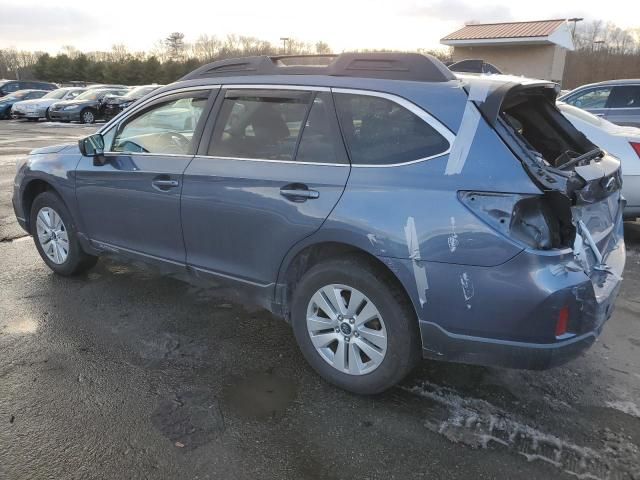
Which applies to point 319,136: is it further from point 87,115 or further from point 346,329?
point 87,115

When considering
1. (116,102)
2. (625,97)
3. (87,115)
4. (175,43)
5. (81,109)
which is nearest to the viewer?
(625,97)

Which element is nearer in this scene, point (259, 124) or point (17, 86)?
point (259, 124)

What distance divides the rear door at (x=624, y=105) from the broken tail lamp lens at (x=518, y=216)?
874 centimetres

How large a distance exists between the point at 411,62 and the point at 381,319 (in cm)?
142

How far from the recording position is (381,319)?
2.84 metres

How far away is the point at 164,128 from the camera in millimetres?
4223

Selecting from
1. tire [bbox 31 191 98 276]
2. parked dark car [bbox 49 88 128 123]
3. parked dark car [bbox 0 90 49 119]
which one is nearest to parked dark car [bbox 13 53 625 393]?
tire [bbox 31 191 98 276]

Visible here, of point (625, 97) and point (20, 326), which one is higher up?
point (625, 97)

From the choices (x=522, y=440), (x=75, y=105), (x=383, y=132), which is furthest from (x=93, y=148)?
(x=75, y=105)

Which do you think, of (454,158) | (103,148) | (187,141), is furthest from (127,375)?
(454,158)

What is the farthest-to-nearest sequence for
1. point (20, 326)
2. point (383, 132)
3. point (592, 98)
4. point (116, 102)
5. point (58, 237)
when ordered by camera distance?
point (116, 102)
point (592, 98)
point (58, 237)
point (20, 326)
point (383, 132)

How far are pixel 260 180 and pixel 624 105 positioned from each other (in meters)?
9.28

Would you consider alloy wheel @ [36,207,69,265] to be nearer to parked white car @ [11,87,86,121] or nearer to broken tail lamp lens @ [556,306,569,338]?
broken tail lamp lens @ [556,306,569,338]

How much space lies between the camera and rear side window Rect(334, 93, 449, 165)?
8.94 ft
